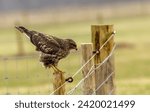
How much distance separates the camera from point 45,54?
10469 millimetres

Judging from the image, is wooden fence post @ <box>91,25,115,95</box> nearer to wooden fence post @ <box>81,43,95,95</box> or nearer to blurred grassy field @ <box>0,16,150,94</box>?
wooden fence post @ <box>81,43,95,95</box>

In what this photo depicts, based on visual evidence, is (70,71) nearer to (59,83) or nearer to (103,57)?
(103,57)

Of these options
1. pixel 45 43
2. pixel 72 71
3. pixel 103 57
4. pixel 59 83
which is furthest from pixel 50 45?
pixel 72 71

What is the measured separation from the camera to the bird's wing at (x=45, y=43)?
33.8 feet

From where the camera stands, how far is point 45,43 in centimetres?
1030

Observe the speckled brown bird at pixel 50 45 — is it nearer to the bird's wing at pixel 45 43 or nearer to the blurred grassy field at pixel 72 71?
the bird's wing at pixel 45 43

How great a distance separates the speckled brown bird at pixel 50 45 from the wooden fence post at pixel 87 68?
50cm

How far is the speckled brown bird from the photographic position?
406 inches

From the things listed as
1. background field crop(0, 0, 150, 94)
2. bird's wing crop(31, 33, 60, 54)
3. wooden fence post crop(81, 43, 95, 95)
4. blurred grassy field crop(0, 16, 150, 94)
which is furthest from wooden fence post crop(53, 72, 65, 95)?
blurred grassy field crop(0, 16, 150, 94)

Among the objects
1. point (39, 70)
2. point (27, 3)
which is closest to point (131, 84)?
point (39, 70)

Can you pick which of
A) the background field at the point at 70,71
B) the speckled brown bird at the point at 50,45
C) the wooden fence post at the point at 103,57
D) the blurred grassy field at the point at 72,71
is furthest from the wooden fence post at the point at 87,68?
the blurred grassy field at the point at 72,71

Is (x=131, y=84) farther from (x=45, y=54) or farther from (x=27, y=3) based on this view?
(x=27, y=3)

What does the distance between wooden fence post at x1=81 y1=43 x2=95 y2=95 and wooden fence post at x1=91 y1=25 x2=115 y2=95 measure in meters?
0.21

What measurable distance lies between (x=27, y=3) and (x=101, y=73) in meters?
102
